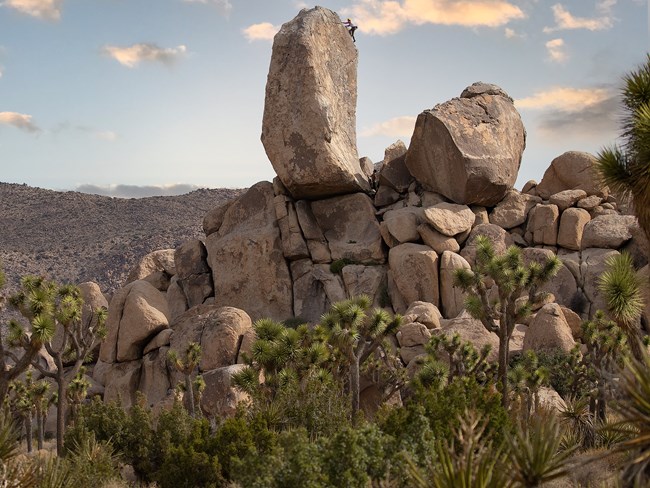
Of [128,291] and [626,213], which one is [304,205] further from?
[626,213]

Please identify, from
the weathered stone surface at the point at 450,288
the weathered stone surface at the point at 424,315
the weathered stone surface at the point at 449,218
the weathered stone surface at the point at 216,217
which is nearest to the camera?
the weathered stone surface at the point at 424,315

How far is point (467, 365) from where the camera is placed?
76.5 feet

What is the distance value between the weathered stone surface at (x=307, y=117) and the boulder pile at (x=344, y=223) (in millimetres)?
69

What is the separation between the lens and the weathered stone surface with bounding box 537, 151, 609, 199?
38.5 m

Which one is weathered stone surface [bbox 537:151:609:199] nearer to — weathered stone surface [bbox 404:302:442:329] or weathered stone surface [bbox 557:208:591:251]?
weathered stone surface [bbox 557:208:591:251]

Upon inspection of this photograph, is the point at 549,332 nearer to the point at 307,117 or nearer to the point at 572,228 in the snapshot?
the point at 572,228

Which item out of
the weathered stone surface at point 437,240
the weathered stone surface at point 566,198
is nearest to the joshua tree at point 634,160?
the weathered stone surface at point 437,240

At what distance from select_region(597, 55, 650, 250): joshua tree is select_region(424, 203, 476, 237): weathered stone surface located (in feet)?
73.1

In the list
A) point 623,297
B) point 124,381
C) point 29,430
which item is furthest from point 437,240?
point 623,297

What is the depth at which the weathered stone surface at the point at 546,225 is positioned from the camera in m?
35.6

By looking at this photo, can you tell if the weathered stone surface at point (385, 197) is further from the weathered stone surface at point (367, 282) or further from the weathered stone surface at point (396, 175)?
the weathered stone surface at point (367, 282)

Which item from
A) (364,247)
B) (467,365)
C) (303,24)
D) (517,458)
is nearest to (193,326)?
(364,247)

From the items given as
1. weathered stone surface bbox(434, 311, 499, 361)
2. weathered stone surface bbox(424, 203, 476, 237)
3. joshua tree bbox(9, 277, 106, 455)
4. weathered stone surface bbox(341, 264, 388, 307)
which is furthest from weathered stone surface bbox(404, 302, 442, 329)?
joshua tree bbox(9, 277, 106, 455)

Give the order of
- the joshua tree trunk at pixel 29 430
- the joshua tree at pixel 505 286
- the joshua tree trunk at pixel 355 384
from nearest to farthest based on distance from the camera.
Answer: the joshua tree at pixel 505 286 → the joshua tree trunk at pixel 355 384 → the joshua tree trunk at pixel 29 430
